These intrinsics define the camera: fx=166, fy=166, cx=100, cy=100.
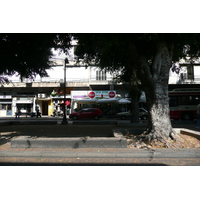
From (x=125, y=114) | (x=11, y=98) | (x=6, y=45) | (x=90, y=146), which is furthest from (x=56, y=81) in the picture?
(x=90, y=146)

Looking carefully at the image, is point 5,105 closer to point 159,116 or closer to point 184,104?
point 184,104

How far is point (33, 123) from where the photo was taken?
12.8 metres

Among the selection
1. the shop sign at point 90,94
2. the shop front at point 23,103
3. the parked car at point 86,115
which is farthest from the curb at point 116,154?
the shop front at point 23,103

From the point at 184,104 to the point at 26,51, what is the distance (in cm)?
1578

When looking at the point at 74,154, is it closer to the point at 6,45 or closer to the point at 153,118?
the point at 153,118

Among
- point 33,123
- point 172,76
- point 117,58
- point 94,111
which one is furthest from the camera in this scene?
point 172,76

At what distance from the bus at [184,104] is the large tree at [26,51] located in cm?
1284

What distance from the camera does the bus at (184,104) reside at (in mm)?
17469

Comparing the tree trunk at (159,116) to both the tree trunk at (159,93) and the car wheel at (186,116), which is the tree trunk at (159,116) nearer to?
the tree trunk at (159,93)

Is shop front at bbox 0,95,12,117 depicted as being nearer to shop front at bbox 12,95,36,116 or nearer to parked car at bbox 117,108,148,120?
shop front at bbox 12,95,36,116

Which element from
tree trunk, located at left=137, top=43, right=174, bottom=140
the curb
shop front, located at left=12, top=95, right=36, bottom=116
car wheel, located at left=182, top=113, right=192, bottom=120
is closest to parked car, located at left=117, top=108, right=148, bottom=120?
car wheel, located at left=182, top=113, right=192, bottom=120

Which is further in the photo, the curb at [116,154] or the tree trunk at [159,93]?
the tree trunk at [159,93]

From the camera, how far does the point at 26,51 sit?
10148 mm

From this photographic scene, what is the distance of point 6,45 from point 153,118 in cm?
917
